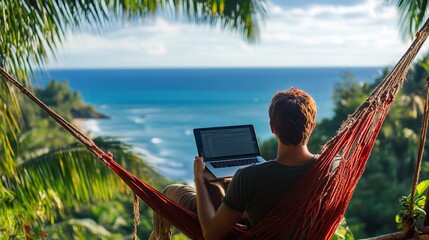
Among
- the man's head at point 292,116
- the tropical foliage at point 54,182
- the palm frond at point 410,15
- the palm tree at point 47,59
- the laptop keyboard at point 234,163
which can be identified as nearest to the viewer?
the man's head at point 292,116

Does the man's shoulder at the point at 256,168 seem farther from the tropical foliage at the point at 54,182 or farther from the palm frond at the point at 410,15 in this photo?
the palm frond at the point at 410,15

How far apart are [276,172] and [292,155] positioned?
5cm

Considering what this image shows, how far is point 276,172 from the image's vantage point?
56.9 inches

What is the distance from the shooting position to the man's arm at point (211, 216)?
1.45 metres

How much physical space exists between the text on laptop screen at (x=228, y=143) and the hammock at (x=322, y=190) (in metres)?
0.26

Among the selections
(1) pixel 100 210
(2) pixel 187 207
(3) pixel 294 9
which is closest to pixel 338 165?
(2) pixel 187 207

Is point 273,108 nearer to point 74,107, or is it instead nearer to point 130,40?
point 74,107

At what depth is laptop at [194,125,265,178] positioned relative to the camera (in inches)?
71.9

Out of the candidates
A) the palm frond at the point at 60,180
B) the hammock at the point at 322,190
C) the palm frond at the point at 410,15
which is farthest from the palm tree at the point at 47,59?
the hammock at the point at 322,190

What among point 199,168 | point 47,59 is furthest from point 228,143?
point 47,59

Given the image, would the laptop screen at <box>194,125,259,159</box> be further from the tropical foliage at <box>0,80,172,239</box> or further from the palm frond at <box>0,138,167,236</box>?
the palm frond at <box>0,138,167,236</box>

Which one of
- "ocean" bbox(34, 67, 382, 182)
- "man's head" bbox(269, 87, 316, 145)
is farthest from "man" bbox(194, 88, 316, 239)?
"ocean" bbox(34, 67, 382, 182)

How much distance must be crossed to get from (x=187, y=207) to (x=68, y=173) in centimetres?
195

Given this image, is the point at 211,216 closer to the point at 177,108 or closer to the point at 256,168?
the point at 256,168
